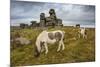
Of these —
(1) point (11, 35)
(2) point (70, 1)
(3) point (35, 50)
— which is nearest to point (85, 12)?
(2) point (70, 1)

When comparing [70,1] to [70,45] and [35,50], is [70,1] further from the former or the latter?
[35,50]

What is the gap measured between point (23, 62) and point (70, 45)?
644mm

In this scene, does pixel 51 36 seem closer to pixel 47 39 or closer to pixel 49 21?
pixel 47 39

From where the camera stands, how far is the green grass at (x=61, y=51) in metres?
2.26

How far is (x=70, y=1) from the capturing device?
8.17 ft

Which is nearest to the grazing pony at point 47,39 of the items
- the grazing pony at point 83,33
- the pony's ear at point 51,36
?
the pony's ear at point 51,36

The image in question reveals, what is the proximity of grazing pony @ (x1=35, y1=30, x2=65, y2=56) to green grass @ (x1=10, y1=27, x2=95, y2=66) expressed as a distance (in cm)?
5

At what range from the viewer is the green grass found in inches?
88.9

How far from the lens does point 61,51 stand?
243 cm

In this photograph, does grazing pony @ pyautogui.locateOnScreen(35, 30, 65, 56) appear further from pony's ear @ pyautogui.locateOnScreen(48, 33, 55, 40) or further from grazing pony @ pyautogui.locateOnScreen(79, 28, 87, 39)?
grazing pony @ pyautogui.locateOnScreen(79, 28, 87, 39)

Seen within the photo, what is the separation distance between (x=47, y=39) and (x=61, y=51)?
0.79 feet

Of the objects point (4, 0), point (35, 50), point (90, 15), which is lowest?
point (35, 50)

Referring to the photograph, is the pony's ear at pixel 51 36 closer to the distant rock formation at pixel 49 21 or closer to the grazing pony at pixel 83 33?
the distant rock formation at pixel 49 21

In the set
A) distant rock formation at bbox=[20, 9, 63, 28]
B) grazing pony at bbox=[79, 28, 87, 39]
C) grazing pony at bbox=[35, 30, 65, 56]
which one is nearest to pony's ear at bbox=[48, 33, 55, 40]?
grazing pony at bbox=[35, 30, 65, 56]
